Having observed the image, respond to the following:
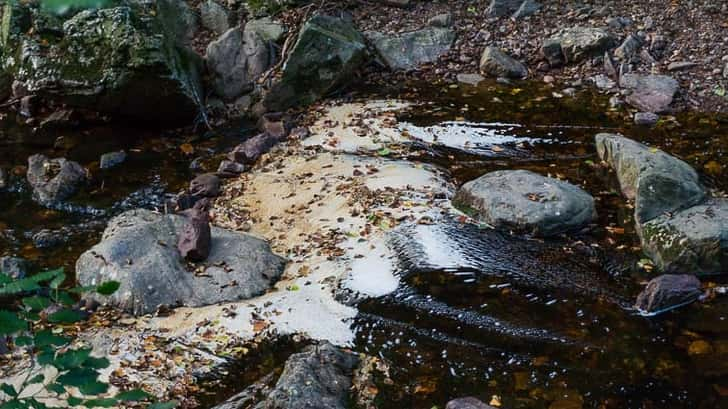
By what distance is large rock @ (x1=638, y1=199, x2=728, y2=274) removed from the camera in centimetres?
477

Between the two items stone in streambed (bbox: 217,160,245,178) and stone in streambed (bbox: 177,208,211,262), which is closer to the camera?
stone in streambed (bbox: 177,208,211,262)

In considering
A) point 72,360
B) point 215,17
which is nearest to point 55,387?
point 72,360

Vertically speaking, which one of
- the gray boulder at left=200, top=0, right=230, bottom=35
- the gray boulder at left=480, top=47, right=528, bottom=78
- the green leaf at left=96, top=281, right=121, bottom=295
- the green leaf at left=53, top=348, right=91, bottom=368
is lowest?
the gray boulder at left=480, top=47, right=528, bottom=78

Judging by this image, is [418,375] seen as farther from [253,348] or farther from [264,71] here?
[264,71]

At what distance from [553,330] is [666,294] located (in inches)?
30.2

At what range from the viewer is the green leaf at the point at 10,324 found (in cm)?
155

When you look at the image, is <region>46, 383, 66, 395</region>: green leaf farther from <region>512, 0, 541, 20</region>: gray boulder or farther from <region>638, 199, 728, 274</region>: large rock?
<region>512, 0, 541, 20</region>: gray boulder

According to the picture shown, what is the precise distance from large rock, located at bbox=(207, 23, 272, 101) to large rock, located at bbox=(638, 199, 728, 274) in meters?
5.01

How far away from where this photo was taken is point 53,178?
670cm

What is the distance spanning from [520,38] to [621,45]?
119cm

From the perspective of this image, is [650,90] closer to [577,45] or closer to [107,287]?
[577,45]

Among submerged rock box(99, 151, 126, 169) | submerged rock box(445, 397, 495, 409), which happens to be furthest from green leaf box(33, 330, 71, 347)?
submerged rock box(99, 151, 126, 169)

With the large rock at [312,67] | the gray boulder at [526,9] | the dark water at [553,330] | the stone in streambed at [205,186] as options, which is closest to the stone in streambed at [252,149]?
the stone in streambed at [205,186]

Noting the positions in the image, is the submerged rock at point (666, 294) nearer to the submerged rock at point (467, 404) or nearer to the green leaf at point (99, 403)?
the submerged rock at point (467, 404)
